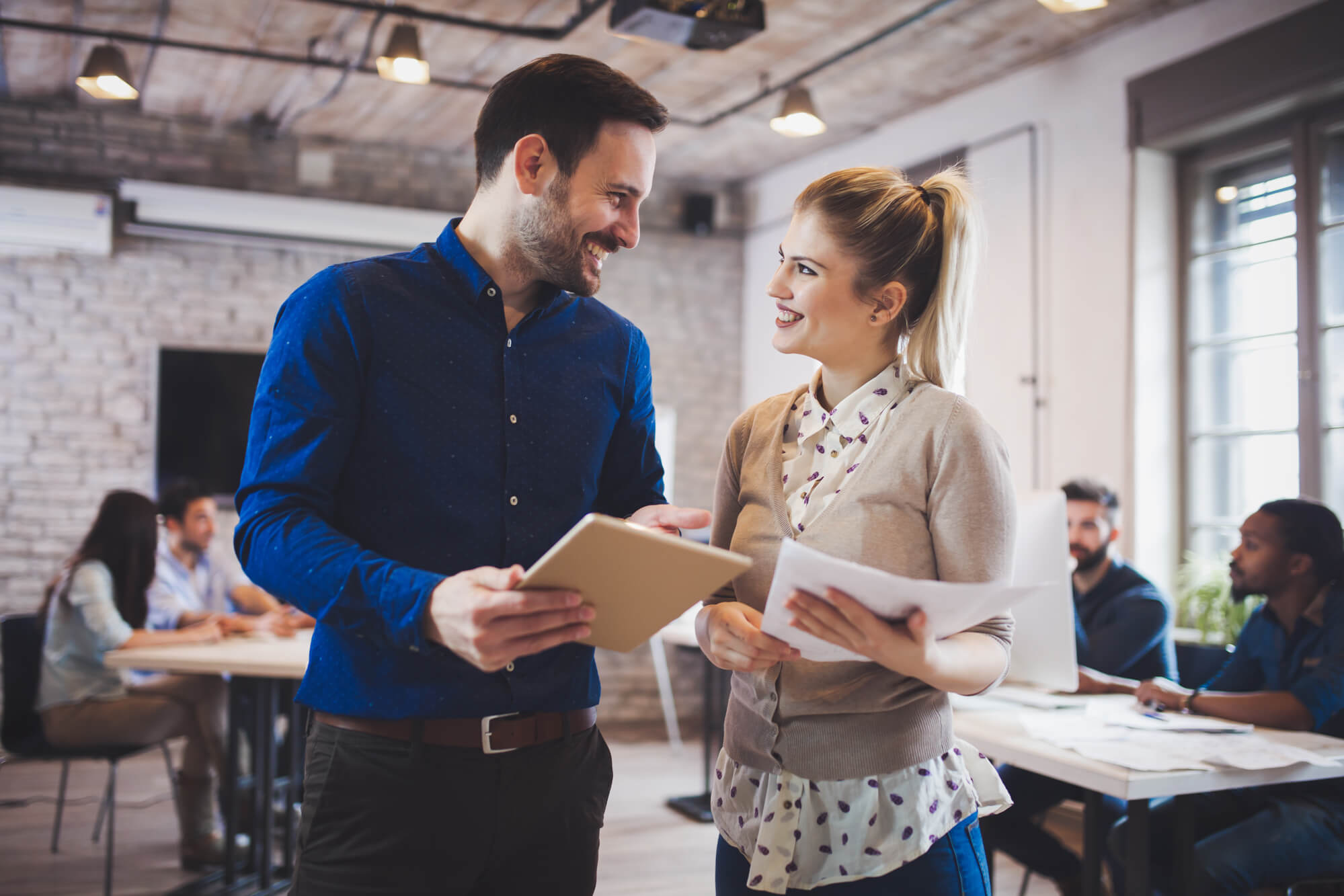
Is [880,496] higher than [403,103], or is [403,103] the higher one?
[403,103]

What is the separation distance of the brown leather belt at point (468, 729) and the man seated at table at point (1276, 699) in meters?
1.63

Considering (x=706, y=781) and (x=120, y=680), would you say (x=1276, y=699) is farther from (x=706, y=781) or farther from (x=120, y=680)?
(x=120, y=680)

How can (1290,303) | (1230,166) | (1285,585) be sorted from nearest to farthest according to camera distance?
(1285,585), (1290,303), (1230,166)

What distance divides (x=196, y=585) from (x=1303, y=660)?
4.16 metres

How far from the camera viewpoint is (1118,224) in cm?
450

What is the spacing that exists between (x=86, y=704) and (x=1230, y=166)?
4.82m

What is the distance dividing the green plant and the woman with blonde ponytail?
9.25 ft

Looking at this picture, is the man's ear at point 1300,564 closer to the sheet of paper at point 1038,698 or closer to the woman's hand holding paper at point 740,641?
the sheet of paper at point 1038,698

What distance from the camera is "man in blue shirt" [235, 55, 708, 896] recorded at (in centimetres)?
124

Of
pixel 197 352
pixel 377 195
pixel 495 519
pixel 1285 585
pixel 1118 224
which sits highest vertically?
pixel 377 195

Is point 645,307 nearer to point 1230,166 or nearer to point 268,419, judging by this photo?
point 1230,166

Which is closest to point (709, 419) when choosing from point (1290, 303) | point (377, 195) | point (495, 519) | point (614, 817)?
point (377, 195)

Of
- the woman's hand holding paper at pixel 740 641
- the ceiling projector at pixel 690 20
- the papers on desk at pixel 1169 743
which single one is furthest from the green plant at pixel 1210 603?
the woman's hand holding paper at pixel 740 641

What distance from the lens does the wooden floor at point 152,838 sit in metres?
3.73
